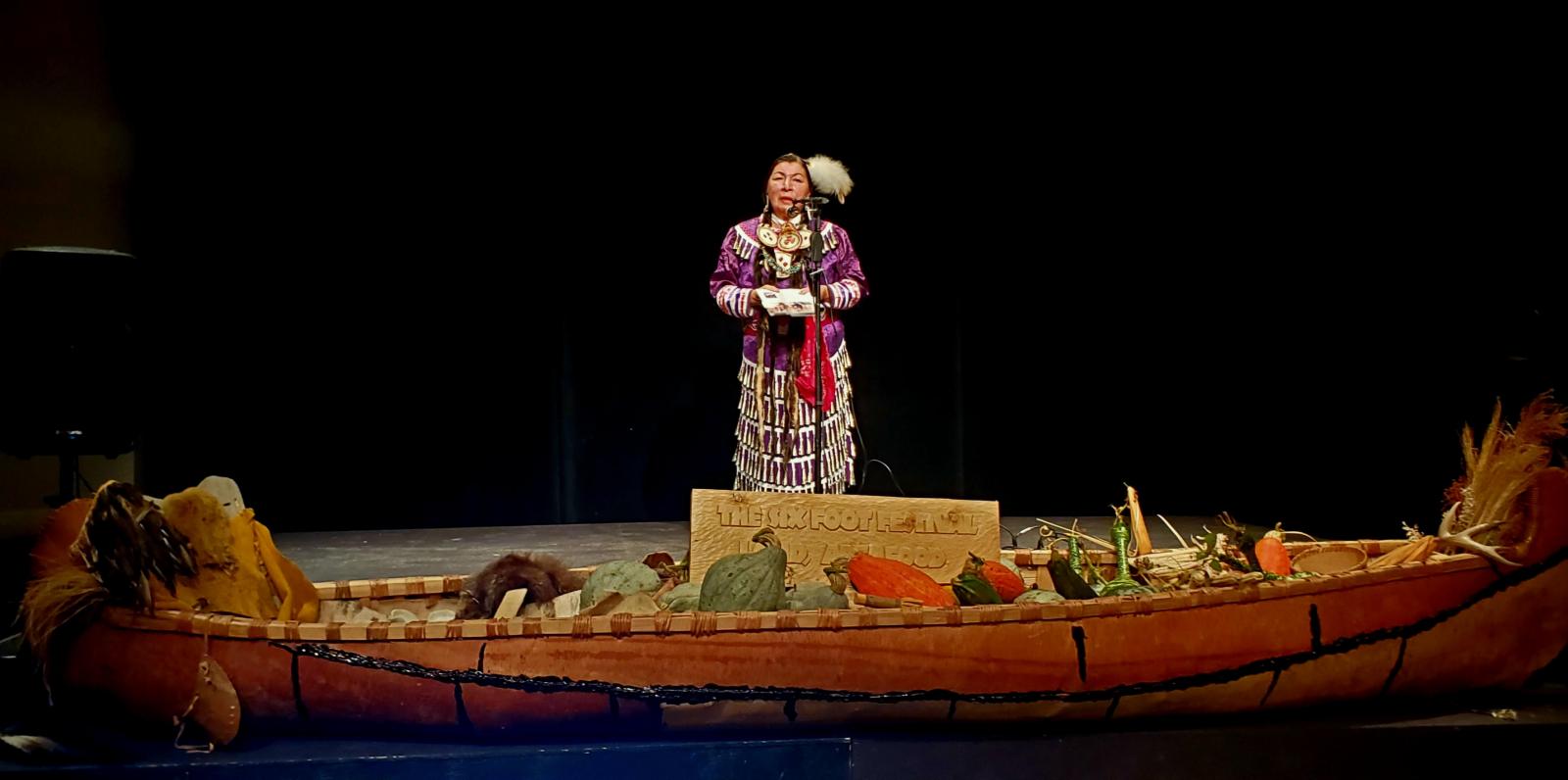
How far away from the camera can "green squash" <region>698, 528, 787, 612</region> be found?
174 centimetres

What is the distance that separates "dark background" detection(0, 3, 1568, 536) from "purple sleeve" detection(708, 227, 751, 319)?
93 centimetres

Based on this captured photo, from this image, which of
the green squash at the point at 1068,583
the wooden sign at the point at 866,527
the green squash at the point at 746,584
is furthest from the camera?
the wooden sign at the point at 866,527

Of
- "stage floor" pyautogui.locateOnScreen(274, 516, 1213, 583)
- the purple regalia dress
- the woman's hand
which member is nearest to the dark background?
"stage floor" pyautogui.locateOnScreen(274, 516, 1213, 583)

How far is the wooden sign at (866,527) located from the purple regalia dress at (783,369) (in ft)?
4.74

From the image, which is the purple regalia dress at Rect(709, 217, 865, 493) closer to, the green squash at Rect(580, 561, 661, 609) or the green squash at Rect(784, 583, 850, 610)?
the green squash at Rect(580, 561, 661, 609)

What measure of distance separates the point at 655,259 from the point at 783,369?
121cm

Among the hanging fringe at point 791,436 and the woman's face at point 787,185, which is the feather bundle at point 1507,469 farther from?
the woman's face at point 787,185

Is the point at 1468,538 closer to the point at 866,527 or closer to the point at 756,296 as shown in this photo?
the point at 866,527

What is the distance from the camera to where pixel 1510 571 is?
180 cm

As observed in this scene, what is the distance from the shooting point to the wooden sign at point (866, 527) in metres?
2.19

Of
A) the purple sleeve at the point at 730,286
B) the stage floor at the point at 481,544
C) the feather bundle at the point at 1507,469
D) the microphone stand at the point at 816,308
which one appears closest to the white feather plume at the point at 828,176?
the microphone stand at the point at 816,308

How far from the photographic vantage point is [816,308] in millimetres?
3555

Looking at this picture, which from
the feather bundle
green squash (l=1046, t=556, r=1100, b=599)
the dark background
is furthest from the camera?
the dark background

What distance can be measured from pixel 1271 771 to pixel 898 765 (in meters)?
0.55
